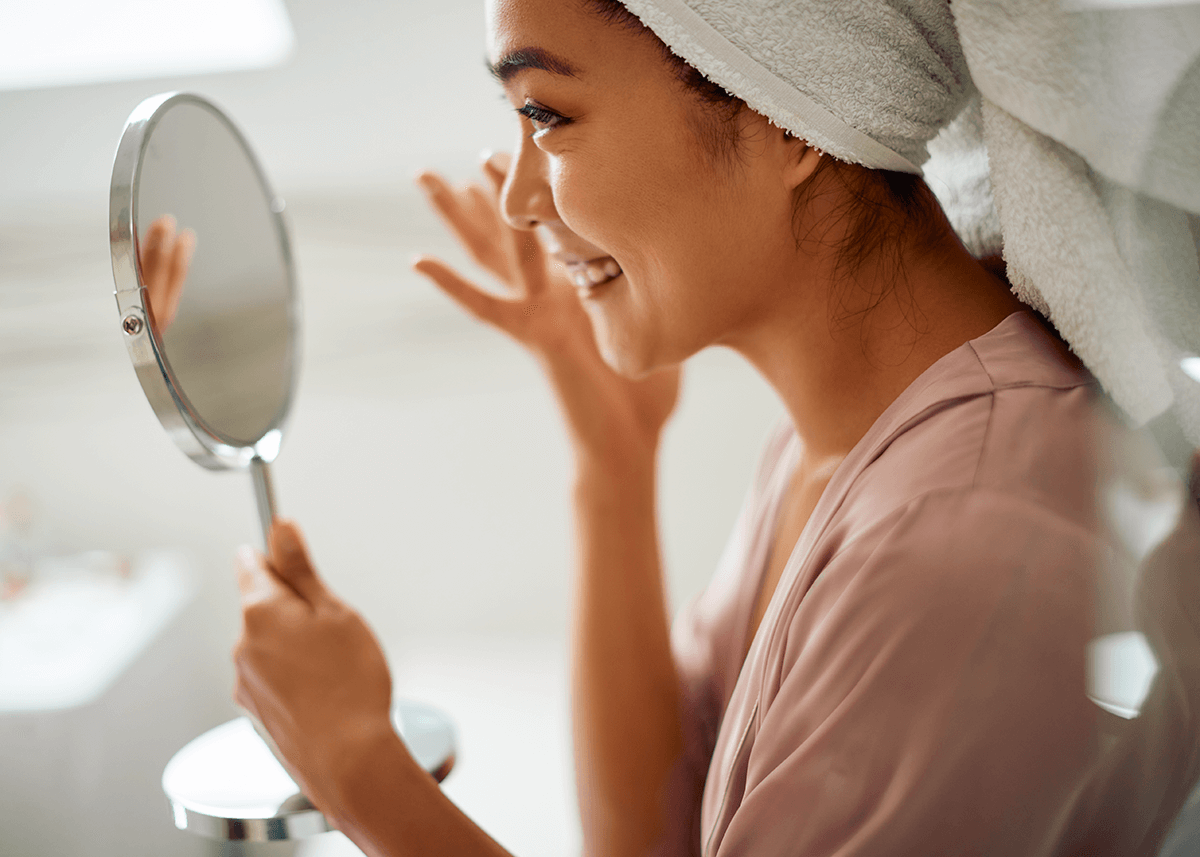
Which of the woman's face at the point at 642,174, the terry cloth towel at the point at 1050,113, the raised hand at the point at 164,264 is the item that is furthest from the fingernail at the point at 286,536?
the terry cloth towel at the point at 1050,113

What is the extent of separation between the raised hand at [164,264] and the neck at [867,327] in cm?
32

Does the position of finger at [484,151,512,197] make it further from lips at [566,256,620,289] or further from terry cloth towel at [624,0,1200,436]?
terry cloth towel at [624,0,1200,436]

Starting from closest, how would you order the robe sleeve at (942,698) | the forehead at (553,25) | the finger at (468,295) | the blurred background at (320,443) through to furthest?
the robe sleeve at (942,698), the forehead at (553,25), the finger at (468,295), the blurred background at (320,443)

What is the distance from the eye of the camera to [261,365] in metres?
0.55

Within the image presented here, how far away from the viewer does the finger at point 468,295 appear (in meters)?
0.63

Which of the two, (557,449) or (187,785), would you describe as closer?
(187,785)

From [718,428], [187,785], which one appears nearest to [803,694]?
[187,785]

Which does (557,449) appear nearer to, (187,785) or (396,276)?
(396,276)

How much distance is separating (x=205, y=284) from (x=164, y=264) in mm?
34

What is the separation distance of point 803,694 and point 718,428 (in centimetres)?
91

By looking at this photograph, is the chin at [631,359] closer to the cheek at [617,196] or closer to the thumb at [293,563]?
the cheek at [617,196]

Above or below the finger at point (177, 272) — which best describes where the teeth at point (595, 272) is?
below

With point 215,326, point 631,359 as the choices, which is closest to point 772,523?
point 631,359

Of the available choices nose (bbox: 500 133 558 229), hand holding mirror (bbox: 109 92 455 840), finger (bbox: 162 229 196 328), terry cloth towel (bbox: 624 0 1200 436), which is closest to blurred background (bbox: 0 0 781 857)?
hand holding mirror (bbox: 109 92 455 840)
